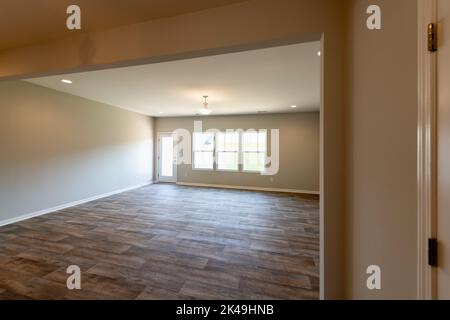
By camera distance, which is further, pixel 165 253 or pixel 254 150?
pixel 254 150

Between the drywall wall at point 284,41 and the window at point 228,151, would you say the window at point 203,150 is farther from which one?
the drywall wall at point 284,41

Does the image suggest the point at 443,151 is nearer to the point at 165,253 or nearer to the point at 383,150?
the point at 383,150

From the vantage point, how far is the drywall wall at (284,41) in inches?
57.2

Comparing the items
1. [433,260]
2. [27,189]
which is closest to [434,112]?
[433,260]

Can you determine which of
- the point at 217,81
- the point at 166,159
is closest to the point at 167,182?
the point at 166,159

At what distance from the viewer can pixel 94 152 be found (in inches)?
209

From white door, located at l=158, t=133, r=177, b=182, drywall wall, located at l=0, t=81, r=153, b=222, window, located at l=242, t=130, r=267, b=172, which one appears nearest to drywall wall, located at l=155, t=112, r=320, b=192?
window, located at l=242, t=130, r=267, b=172

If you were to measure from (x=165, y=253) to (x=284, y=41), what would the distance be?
2.76 meters

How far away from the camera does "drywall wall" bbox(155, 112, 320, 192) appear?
21.0ft

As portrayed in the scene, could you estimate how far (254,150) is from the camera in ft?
22.7

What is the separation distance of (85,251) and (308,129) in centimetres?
640

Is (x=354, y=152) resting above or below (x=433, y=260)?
above

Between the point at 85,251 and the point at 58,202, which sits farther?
the point at 58,202
